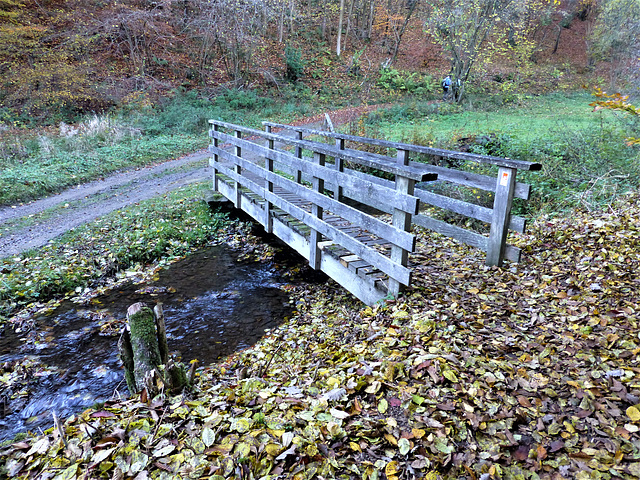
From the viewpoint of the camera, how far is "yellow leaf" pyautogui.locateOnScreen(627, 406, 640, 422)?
9.08ft

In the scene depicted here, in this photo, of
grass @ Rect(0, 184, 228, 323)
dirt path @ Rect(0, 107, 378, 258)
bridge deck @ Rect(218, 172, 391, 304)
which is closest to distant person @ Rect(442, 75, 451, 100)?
dirt path @ Rect(0, 107, 378, 258)

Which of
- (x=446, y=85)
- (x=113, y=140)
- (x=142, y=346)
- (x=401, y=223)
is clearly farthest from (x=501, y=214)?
(x=446, y=85)

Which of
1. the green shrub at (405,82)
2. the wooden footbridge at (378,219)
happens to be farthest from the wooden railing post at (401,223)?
the green shrub at (405,82)

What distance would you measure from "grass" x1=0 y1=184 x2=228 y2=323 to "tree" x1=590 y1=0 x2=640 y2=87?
14357 mm

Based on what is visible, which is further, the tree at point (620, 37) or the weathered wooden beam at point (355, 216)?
the tree at point (620, 37)

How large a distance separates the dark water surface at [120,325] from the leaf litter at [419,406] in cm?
106

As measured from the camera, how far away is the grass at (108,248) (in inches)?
272

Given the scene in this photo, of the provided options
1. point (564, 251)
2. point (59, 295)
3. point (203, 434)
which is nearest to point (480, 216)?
point (564, 251)

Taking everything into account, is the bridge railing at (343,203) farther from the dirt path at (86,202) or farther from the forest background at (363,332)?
the dirt path at (86,202)

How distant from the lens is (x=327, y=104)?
2350 cm

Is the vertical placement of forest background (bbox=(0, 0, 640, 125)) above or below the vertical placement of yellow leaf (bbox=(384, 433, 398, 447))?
above

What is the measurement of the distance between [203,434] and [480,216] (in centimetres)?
424

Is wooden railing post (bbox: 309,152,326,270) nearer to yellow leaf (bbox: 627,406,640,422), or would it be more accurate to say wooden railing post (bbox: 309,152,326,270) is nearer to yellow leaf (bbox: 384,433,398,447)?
yellow leaf (bbox: 384,433,398,447)

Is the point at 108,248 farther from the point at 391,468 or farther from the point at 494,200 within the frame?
the point at 391,468
